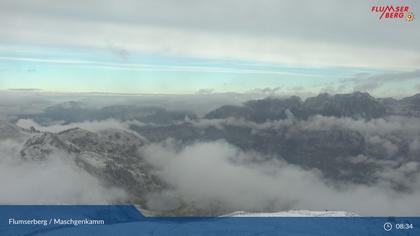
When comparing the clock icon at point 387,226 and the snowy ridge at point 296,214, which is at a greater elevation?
the snowy ridge at point 296,214

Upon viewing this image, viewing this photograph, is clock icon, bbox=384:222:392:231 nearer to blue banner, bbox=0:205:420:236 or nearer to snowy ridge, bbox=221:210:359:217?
blue banner, bbox=0:205:420:236

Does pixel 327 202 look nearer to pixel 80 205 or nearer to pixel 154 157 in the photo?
pixel 154 157

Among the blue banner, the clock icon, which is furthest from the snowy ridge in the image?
the clock icon

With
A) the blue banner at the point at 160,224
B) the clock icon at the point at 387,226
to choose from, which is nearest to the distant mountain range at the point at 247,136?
the blue banner at the point at 160,224

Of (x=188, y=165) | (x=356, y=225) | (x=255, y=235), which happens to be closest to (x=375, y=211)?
(x=356, y=225)

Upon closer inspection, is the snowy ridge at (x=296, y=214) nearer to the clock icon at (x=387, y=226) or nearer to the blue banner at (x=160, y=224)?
the blue banner at (x=160, y=224)

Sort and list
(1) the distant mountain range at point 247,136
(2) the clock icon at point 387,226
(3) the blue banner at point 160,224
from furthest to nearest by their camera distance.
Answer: (1) the distant mountain range at point 247,136, (2) the clock icon at point 387,226, (3) the blue banner at point 160,224

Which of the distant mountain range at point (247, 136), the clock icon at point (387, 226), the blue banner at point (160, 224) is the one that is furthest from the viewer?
the distant mountain range at point (247, 136)

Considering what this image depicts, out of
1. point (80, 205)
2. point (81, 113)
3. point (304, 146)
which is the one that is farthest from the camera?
point (304, 146)
